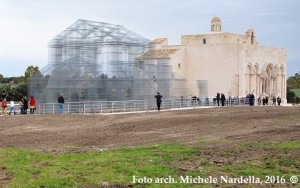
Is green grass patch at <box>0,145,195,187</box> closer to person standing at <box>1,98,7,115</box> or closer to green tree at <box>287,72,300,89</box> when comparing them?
person standing at <box>1,98,7,115</box>

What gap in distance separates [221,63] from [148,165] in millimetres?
45141

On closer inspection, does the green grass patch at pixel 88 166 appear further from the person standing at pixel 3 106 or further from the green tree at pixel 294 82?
the green tree at pixel 294 82

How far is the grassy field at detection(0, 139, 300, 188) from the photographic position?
9922 millimetres

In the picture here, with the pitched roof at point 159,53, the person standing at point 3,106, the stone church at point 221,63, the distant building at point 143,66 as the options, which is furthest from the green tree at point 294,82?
the person standing at point 3,106

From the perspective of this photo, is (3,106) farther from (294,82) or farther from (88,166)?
(294,82)

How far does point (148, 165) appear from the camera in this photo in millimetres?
11312

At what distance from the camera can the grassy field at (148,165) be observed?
992 cm

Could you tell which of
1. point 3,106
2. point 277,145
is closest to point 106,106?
point 3,106

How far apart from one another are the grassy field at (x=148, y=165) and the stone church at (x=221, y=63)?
123 feet

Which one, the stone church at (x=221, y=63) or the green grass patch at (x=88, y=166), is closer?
the green grass patch at (x=88, y=166)

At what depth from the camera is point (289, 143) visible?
14.9 metres

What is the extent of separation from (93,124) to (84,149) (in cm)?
989

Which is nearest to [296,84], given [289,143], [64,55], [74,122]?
[64,55]

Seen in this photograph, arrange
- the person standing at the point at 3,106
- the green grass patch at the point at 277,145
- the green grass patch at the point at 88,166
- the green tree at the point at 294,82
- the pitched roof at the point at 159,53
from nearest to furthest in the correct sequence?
1. the green grass patch at the point at 88,166
2. the green grass patch at the point at 277,145
3. the person standing at the point at 3,106
4. the pitched roof at the point at 159,53
5. the green tree at the point at 294,82
